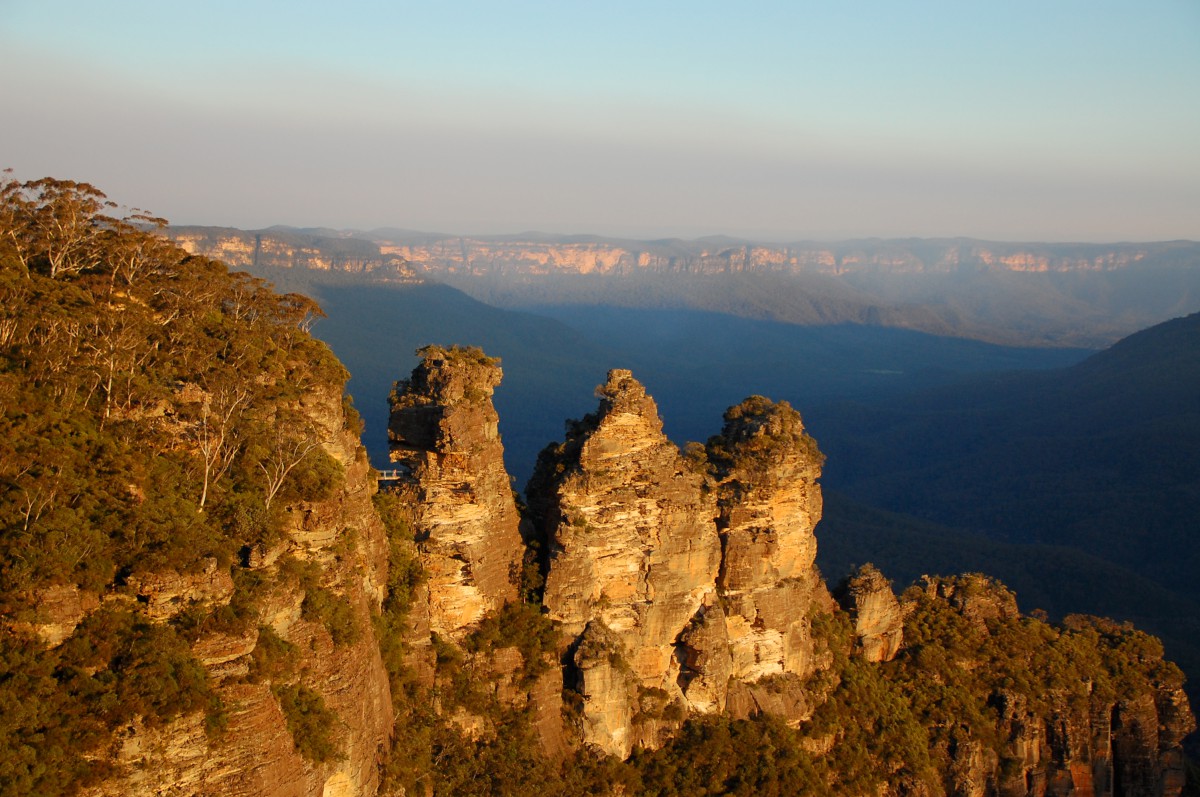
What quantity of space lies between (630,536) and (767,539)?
4.44 metres

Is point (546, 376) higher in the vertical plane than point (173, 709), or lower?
lower

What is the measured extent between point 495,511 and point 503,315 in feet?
516

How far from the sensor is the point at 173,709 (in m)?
12.7

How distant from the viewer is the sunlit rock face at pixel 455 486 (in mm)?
21531

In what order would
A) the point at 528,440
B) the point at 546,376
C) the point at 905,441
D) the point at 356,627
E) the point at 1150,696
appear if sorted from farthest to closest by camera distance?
the point at 546,376 → the point at 905,441 → the point at 528,440 → the point at 1150,696 → the point at 356,627

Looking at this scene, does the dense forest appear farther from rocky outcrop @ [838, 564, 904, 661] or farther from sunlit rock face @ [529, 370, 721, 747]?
sunlit rock face @ [529, 370, 721, 747]

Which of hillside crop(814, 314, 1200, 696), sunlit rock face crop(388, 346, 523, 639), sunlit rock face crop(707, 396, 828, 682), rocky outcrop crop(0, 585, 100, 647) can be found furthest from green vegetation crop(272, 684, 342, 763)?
hillside crop(814, 314, 1200, 696)

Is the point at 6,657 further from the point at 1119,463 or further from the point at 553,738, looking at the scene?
the point at 1119,463

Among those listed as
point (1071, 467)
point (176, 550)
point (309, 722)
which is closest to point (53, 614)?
point (176, 550)

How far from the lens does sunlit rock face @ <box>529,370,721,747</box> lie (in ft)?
74.8

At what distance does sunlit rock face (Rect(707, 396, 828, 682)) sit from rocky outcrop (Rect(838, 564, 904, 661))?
9.80 feet

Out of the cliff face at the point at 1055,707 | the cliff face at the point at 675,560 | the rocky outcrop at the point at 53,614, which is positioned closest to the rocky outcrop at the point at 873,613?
the cliff face at the point at 1055,707

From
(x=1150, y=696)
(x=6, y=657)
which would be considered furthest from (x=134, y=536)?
(x=1150, y=696)

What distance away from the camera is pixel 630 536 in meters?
23.4
